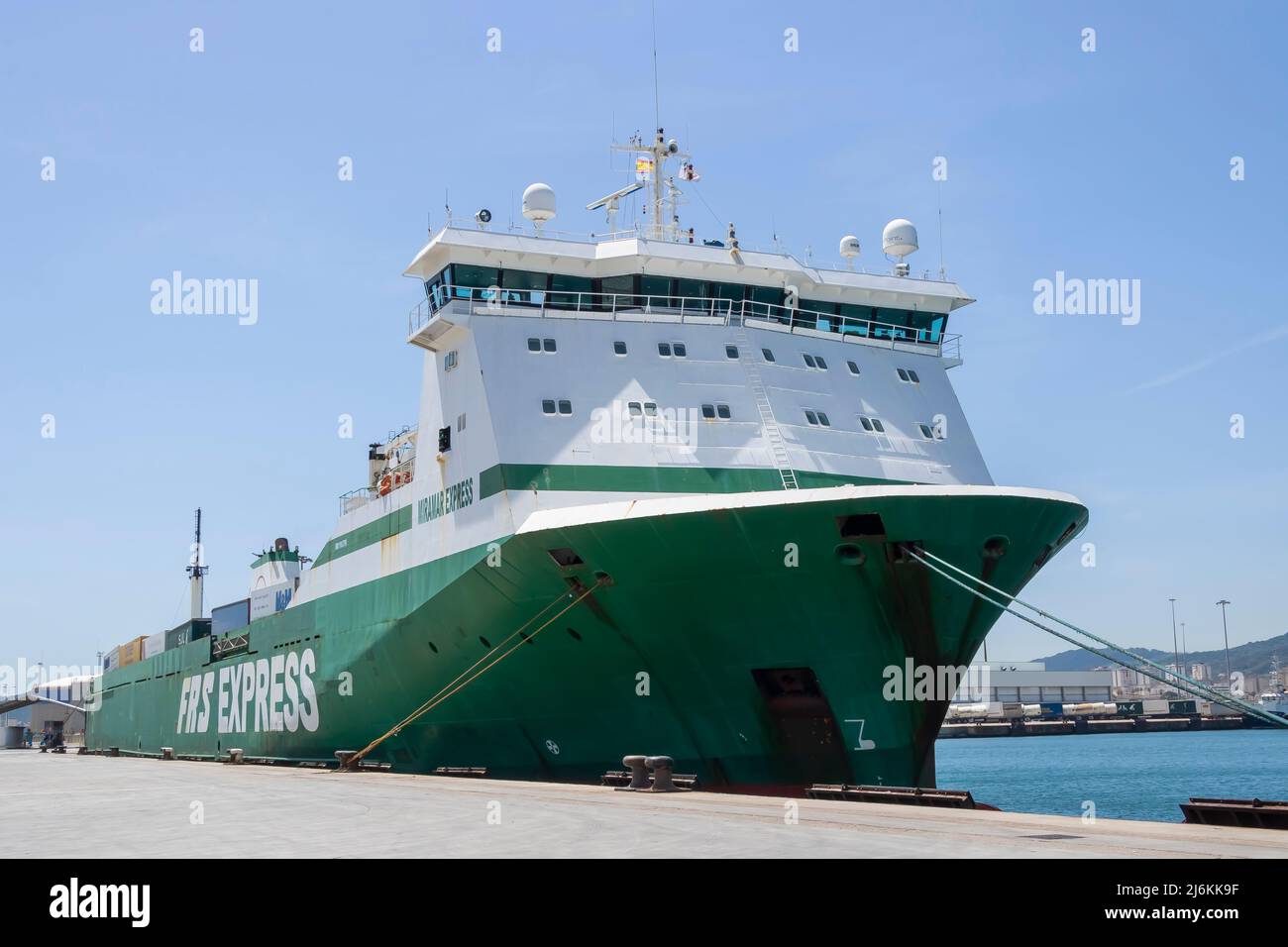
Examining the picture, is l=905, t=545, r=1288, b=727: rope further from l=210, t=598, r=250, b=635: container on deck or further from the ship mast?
l=210, t=598, r=250, b=635: container on deck

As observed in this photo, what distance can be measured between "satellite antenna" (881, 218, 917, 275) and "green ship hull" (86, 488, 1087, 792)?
7.96m

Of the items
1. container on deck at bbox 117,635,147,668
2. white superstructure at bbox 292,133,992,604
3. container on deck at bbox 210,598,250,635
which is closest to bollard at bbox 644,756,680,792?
white superstructure at bbox 292,133,992,604

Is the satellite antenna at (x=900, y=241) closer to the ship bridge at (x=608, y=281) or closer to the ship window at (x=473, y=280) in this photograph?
the ship bridge at (x=608, y=281)

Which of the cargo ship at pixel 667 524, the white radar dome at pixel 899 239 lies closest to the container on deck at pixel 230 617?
the cargo ship at pixel 667 524

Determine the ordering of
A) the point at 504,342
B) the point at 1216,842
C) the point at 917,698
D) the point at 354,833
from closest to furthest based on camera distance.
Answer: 1. the point at 1216,842
2. the point at 354,833
3. the point at 917,698
4. the point at 504,342

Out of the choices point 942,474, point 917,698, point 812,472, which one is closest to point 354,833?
point 917,698

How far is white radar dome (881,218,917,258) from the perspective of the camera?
25.7 m

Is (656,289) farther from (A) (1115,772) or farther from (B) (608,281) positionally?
(A) (1115,772)

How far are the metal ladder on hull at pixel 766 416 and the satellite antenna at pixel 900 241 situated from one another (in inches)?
175

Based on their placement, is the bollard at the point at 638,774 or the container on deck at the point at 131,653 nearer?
the bollard at the point at 638,774

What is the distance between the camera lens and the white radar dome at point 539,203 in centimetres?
2459
